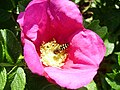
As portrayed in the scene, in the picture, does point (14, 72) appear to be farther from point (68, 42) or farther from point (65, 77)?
point (68, 42)

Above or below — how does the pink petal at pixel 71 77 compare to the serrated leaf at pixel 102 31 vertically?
below

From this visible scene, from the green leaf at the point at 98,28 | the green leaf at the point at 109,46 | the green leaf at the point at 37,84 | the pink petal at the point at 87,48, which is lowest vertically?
the green leaf at the point at 37,84

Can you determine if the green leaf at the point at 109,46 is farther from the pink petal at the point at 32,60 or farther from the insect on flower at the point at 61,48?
the pink petal at the point at 32,60

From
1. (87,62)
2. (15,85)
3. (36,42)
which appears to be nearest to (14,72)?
(15,85)

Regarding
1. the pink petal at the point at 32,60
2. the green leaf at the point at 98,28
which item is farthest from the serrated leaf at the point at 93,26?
the pink petal at the point at 32,60

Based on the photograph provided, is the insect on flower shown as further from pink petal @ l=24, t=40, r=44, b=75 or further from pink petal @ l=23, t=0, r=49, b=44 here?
pink petal @ l=24, t=40, r=44, b=75

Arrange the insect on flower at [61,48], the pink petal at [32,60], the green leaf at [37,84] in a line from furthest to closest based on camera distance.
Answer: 1. the insect on flower at [61,48]
2. the green leaf at [37,84]
3. the pink petal at [32,60]
